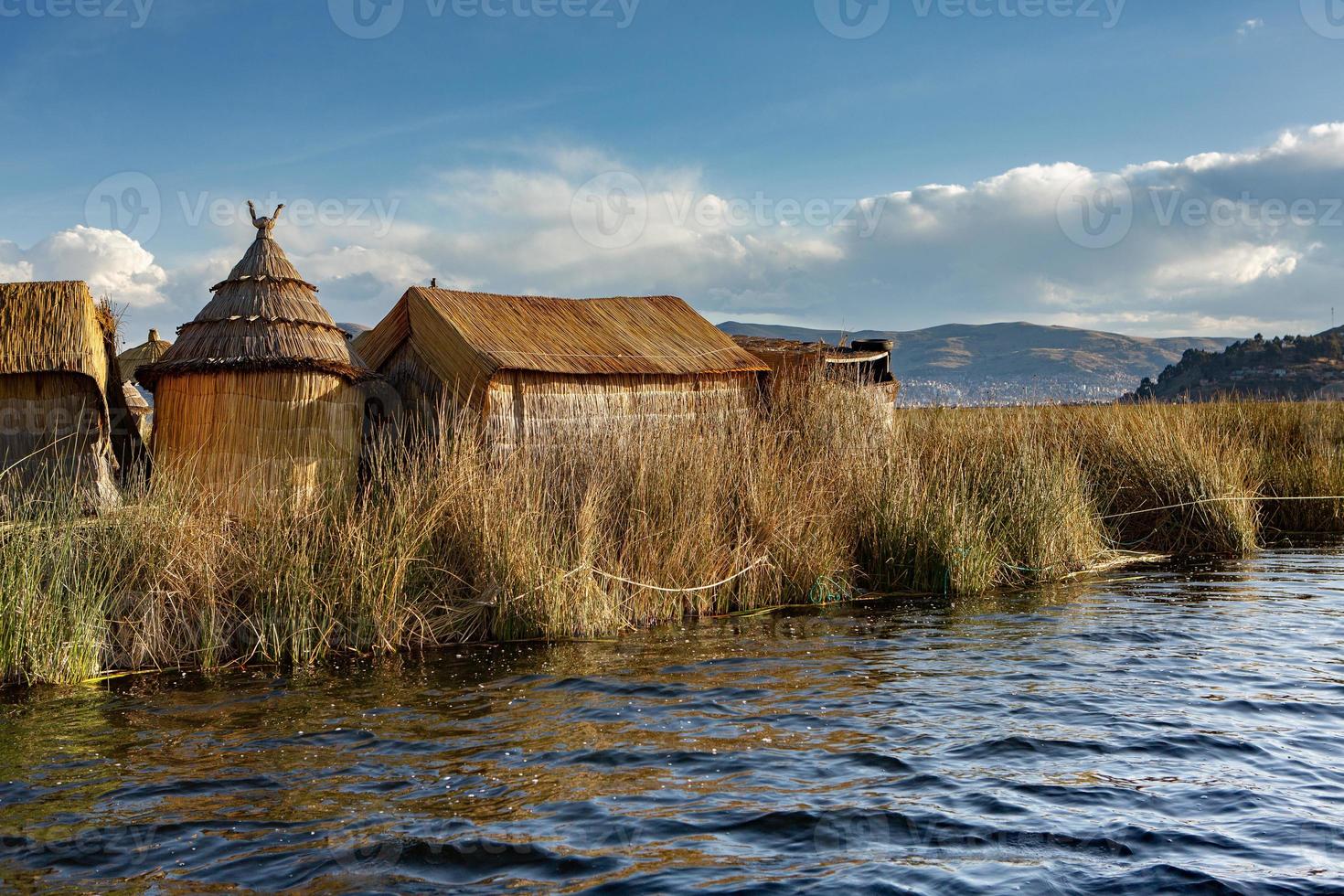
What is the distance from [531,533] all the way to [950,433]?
672 centimetres

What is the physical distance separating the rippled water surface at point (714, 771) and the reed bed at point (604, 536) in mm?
558

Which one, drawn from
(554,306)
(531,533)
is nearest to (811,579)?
(531,533)

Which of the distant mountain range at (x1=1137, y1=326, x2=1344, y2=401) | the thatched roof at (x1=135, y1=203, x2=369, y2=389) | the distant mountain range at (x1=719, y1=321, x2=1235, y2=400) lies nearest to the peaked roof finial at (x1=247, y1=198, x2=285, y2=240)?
the thatched roof at (x1=135, y1=203, x2=369, y2=389)

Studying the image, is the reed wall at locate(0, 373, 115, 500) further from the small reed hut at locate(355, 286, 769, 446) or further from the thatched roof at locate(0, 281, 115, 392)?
the small reed hut at locate(355, 286, 769, 446)

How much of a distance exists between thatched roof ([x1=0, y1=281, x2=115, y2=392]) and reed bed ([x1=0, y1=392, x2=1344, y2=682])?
136 centimetres

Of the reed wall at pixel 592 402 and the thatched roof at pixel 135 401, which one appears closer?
the reed wall at pixel 592 402

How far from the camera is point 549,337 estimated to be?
12.7 meters

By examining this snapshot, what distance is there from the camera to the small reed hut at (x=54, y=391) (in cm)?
1010

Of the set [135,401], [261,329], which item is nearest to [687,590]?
[261,329]

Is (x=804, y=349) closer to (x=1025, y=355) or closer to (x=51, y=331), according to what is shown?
(x=51, y=331)

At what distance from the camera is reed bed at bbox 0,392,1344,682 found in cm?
810

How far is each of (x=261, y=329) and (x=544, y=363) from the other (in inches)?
112

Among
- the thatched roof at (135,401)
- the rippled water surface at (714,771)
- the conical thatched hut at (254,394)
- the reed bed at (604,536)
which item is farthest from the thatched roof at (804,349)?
the thatched roof at (135,401)

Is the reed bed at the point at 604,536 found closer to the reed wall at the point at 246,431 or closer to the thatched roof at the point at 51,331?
the reed wall at the point at 246,431
